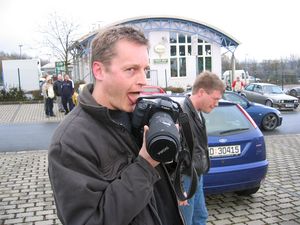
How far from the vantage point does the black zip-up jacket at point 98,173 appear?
1.54 m

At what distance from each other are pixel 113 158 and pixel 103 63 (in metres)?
0.42

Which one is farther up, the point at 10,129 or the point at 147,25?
→ the point at 147,25

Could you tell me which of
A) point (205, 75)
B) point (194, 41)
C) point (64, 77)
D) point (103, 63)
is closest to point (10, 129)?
point (64, 77)

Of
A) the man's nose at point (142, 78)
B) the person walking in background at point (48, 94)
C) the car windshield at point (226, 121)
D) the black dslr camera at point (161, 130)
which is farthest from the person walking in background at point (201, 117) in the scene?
the person walking in background at point (48, 94)

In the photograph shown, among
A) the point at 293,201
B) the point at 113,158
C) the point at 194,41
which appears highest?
the point at 194,41

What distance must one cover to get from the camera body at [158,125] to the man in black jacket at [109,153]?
0.07m

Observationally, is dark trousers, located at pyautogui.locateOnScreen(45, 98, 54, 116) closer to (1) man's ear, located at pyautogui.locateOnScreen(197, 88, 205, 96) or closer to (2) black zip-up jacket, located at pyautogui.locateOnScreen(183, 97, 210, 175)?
(1) man's ear, located at pyautogui.locateOnScreen(197, 88, 205, 96)

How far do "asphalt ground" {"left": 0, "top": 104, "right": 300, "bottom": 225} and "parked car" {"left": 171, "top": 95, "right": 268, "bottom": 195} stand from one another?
12.7 inches

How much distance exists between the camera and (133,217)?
158 cm

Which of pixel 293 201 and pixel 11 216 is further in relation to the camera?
pixel 293 201

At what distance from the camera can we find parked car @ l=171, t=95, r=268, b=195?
16.9 feet

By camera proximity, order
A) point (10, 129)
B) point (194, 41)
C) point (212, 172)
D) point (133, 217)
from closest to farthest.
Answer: point (133, 217) < point (212, 172) < point (10, 129) < point (194, 41)

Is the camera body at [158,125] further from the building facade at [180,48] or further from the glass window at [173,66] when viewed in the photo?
the glass window at [173,66]

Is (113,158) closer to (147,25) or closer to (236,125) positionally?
(236,125)
